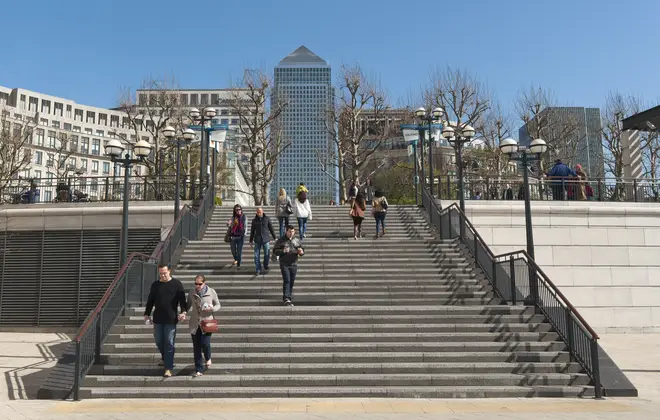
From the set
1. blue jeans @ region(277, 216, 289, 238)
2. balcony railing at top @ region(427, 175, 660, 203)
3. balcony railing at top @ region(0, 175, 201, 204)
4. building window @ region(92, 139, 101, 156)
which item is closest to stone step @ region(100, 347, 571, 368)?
blue jeans @ region(277, 216, 289, 238)

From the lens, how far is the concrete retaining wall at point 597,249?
665 inches

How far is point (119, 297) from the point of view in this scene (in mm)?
10242

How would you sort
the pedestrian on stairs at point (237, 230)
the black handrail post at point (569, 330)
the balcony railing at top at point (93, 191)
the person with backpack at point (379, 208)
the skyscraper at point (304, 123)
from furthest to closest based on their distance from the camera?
the skyscraper at point (304, 123) < the balcony railing at top at point (93, 191) < the person with backpack at point (379, 208) < the pedestrian on stairs at point (237, 230) < the black handrail post at point (569, 330)

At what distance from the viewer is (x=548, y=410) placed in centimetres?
717

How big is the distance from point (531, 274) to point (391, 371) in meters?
4.11

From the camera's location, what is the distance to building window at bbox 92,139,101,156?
3758 inches

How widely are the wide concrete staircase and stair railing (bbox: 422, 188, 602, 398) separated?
0.20 metres

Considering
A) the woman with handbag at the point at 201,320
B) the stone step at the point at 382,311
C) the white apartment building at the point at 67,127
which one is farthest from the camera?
the white apartment building at the point at 67,127

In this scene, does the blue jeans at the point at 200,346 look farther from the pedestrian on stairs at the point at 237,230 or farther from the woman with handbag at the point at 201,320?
the pedestrian on stairs at the point at 237,230

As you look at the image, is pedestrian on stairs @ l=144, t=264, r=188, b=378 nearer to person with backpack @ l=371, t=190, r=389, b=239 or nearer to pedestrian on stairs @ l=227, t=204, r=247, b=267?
pedestrian on stairs @ l=227, t=204, r=247, b=267

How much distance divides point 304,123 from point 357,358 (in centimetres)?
10483

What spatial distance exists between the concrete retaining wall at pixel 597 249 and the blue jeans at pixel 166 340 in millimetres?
11962

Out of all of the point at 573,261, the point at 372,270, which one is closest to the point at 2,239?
the point at 372,270

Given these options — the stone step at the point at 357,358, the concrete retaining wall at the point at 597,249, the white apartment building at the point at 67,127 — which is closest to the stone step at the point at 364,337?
the stone step at the point at 357,358
